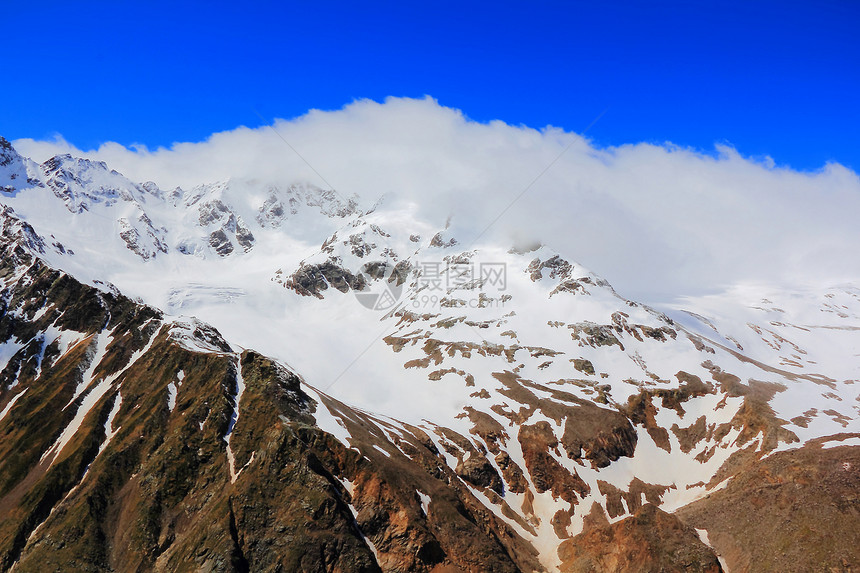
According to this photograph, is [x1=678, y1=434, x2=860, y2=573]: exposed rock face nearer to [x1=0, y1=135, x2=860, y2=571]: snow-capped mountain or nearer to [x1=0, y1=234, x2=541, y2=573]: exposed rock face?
[x1=0, y1=135, x2=860, y2=571]: snow-capped mountain

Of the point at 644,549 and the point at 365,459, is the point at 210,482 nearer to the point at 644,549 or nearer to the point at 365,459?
the point at 365,459

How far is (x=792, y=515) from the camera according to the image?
287 ft

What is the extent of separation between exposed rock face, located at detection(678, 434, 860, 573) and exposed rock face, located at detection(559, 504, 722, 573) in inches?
261

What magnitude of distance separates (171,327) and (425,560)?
3934 inches

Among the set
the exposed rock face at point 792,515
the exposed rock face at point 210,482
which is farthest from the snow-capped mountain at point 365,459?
the exposed rock face at point 792,515

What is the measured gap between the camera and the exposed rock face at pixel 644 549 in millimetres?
85750

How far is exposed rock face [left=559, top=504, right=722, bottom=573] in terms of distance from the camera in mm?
85750

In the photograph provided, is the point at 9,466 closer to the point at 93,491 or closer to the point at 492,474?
the point at 93,491

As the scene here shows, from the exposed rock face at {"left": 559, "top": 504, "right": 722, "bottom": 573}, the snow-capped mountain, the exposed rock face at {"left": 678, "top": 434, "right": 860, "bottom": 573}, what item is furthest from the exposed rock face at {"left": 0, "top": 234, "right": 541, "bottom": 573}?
the exposed rock face at {"left": 678, "top": 434, "right": 860, "bottom": 573}

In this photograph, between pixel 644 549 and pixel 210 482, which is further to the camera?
pixel 644 549

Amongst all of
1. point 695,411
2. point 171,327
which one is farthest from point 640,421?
point 171,327

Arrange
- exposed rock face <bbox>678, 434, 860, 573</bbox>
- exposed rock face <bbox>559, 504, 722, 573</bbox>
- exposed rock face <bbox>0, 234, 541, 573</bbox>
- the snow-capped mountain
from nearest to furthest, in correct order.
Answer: exposed rock face <bbox>678, 434, 860, 573</bbox>
exposed rock face <bbox>0, 234, 541, 573</bbox>
the snow-capped mountain
exposed rock face <bbox>559, 504, 722, 573</bbox>

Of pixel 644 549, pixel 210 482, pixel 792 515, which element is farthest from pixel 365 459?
pixel 792 515

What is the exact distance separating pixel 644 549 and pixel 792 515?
2828 cm
